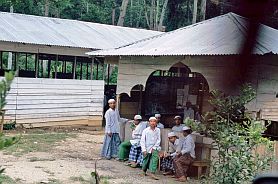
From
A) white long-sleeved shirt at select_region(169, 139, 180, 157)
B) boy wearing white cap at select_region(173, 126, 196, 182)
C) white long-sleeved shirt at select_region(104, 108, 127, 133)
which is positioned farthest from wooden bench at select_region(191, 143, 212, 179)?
white long-sleeved shirt at select_region(104, 108, 127, 133)

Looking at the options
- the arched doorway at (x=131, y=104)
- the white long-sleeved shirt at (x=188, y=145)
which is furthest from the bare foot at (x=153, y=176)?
the arched doorway at (x=131, y=104)

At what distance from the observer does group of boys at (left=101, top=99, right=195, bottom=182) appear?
7770 millimetres

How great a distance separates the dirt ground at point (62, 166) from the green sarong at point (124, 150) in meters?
0.16

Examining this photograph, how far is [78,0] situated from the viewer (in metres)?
25.4

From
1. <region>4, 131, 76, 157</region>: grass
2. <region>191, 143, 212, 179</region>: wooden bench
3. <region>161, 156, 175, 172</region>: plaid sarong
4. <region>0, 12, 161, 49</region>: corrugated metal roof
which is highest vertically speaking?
<region>0, 12, 161, 49</region>: corrugated metal roof

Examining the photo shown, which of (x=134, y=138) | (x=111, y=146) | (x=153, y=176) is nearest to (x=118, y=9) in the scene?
(x=111, y=146)

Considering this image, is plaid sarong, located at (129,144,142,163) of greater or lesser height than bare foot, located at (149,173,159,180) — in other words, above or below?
above

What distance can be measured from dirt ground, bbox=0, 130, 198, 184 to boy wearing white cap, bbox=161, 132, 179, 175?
25cm

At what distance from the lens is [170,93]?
12.5m

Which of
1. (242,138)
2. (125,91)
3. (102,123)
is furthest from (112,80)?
(242,138)

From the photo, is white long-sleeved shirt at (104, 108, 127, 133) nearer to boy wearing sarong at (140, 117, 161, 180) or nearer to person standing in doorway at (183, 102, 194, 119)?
boy wearing sarong at (140, 117, 161, 180)

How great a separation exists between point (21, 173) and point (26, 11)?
655 inches

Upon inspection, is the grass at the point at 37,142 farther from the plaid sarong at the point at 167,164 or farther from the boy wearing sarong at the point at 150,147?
the plaid sarong at the point at 167,164

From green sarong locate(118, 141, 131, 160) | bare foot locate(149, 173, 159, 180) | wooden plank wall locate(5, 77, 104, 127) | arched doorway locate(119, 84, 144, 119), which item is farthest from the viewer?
wooden plank wall locate(5, 77, 104, 127)
